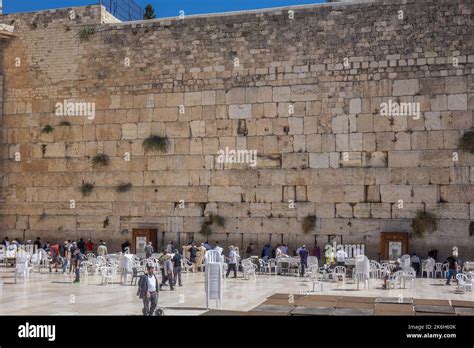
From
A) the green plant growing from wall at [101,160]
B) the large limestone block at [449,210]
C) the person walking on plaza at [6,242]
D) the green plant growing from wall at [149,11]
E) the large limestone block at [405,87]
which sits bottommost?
the person walking on plaza at [6,242]

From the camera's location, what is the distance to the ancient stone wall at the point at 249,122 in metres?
16.2

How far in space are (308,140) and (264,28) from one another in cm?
363

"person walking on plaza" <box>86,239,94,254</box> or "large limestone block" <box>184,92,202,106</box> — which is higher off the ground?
"large limestone block" <box>184,92,202,106</box>

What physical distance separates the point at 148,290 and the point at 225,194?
9070mm

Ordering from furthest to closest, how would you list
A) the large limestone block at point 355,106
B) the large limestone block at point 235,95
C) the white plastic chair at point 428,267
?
1. the large limestone block at point 235,95
2. the large limestone block at point 355,106
3. the white plastic chair at point 428,267

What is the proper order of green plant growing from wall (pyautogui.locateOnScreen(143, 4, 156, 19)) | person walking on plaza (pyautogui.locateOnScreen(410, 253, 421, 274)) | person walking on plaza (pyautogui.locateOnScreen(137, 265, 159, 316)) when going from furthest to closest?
green plant growing from wall (pyautogui.locateOnScreen(143, 4, 156, 19))
person walking on plaza (pyautogui.locateOnScreen(410, 253, 421, 274))
person walking on plaza (pyautogui.locateOnScreen(137, 265, 159, 316))

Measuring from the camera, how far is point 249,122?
17766mm

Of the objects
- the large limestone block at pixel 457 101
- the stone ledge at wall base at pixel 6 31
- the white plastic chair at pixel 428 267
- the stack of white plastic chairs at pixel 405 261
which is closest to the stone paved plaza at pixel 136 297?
the white plastic chair at pixel 428 267

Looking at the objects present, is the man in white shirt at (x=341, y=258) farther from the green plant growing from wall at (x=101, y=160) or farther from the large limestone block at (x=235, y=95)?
the green plant growing from wall at (x=101, y=160)

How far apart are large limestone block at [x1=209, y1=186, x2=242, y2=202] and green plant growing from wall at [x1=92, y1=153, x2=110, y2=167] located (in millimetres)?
3569

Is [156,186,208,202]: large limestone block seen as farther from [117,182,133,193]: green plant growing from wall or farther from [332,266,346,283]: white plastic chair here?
[332,266,346,283]: white plastic chair

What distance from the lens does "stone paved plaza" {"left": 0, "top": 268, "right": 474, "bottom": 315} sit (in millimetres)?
10062

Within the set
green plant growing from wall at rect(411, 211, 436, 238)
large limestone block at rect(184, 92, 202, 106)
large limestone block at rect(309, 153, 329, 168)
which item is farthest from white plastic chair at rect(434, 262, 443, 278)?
large limestone block at rect(184, 92, 202, 106)

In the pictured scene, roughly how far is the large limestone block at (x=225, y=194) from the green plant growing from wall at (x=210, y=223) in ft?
1.65
